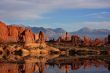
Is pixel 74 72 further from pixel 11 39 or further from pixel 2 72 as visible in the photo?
pixel 11 39

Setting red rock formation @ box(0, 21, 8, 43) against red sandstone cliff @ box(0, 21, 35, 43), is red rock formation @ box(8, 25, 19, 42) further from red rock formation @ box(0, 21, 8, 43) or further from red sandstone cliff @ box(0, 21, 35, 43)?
red rock formation @ box(0, 21, 8, 43)

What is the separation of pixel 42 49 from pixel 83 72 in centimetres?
6769

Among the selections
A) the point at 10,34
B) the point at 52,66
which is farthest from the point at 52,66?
the point at 10,34

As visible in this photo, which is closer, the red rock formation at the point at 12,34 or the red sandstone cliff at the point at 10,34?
the red sandstone cliff at the point at 10,34

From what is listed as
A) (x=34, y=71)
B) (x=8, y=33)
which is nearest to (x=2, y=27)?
(x=8, y=33)

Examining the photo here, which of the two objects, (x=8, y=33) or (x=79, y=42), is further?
(x=79, y=42)

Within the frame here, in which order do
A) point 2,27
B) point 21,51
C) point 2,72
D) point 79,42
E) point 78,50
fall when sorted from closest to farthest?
point 2,72 → point 21,51 → point 78,50 → point 2,27 → point 79,42

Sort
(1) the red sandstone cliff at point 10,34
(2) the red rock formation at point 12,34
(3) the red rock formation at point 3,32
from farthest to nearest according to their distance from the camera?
(2) the red rock formation at point 12,34, (1) the red sandstone cliff at point 10,34, (3) the red rock formation at point 3,32

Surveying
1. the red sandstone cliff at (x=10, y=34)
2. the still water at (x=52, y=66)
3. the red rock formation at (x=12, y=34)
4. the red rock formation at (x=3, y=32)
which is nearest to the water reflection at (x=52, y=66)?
the still water at (x=52, y=66)

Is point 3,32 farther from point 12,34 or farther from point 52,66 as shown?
point 52,66

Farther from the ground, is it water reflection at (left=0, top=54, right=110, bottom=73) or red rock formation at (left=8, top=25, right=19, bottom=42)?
red rock formation at (left=8, top=25, right=19, bottom=42)

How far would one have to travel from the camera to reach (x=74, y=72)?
5738 centimetres

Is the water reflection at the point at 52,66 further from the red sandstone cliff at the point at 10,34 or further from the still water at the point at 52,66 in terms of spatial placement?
the red sandstone cliff at the point at 10,34

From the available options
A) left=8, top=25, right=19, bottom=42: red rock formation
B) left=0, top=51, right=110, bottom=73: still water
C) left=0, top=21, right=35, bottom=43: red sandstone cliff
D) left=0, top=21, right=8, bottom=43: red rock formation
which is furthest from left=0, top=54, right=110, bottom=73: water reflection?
left=8, top=25, right=19, bottom=42: red rock formation
